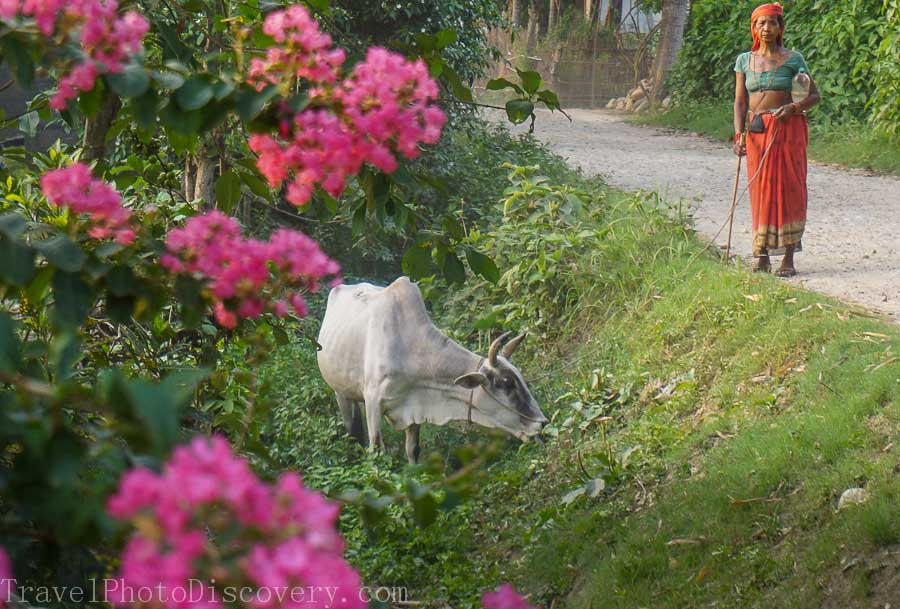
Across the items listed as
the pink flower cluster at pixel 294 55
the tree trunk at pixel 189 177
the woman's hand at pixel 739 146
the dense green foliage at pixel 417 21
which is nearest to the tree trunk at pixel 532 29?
the dense green foliage at pixel 417 21

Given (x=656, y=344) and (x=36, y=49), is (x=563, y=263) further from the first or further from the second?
(x=36, y=49)

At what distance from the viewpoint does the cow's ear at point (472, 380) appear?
20.4 feet

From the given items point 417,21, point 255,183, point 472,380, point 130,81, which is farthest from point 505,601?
point 417,21

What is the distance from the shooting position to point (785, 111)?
7.25 m

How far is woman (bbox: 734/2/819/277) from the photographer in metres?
7.24

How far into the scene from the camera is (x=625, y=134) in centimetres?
1702

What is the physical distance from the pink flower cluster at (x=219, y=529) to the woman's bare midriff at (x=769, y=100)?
6.82 meters

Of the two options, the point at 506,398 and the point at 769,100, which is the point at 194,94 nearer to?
the point at 506,398

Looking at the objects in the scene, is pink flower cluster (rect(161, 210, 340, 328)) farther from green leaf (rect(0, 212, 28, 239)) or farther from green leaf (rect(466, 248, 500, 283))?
green leaf (rect(466, 248, 500, 283))

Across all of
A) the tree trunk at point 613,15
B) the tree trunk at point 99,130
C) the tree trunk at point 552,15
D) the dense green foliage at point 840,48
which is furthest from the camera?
the tree trunk at point 613,15

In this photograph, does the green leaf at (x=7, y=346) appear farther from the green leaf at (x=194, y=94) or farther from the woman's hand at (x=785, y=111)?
the woman's hand at (x=785, y=111)

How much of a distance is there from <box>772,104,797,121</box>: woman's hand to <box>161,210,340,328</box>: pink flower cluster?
614 cm

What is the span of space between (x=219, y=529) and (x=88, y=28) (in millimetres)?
825

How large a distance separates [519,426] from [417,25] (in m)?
4.72
